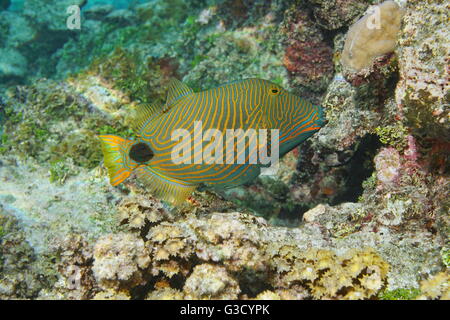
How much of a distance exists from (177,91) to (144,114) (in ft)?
1.38

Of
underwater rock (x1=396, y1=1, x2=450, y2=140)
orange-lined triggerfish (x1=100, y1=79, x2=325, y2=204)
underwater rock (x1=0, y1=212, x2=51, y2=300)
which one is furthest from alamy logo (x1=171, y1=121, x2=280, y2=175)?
underwater rock (x1=0, y1=212, x2=51, y2=300)

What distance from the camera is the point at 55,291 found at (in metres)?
3.14

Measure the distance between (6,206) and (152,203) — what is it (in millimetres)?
2416

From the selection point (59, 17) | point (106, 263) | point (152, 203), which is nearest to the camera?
point (106, 263)

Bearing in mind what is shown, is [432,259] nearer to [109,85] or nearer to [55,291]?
[55,291]

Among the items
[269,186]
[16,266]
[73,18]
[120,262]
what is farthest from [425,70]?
[73,18]

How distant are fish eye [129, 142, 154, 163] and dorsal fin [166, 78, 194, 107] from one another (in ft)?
1.66

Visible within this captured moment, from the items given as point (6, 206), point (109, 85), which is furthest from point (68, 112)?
point (6, 206)

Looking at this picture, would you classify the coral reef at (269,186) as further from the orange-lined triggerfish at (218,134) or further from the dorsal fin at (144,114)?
the dorsal fin at (144,114)

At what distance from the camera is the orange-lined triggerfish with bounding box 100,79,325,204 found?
2.93m

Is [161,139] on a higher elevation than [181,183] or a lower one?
higher

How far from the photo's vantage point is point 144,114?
3.21 metres

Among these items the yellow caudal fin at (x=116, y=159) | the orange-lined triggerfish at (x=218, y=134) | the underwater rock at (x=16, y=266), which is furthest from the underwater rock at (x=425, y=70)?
the underwater rock at (x=16, y=266)

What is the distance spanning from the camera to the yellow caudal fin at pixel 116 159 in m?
3.03
